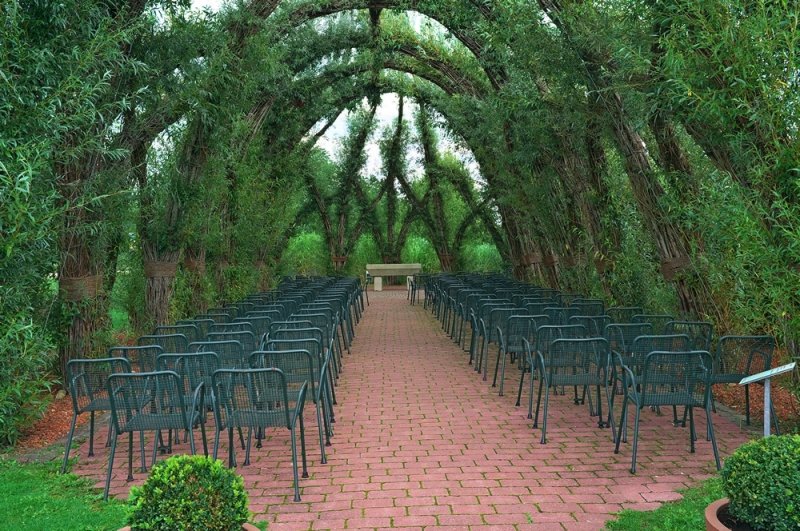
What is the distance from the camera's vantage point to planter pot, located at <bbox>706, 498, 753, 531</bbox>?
2.43 m

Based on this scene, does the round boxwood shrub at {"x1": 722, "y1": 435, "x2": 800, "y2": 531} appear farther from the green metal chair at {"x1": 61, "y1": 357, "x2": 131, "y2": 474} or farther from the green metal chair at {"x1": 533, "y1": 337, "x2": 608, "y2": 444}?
the green metal chair at {"x1": 61, "y1": 357, "x2": 131, "y2": 474}

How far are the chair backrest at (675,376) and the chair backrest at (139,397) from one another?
2699 mm

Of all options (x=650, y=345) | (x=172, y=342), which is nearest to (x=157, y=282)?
(x=172, y=342)

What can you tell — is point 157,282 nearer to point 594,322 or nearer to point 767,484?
point 594,322

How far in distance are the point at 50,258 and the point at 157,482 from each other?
11.3 feet

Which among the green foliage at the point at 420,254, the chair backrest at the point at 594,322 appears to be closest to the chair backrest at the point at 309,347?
the chair backrest at the point at 594,322

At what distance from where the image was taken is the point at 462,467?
13.5 ft

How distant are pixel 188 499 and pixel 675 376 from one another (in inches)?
122

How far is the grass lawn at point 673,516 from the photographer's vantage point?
3.17 m

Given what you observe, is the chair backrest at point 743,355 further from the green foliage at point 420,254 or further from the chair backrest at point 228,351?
the green foliage at point 420,254

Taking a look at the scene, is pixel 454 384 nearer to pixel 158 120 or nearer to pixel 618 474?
pixel 618 474

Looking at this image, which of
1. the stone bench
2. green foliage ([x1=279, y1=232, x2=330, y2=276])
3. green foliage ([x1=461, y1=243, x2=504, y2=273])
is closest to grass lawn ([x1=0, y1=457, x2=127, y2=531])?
the stone bench

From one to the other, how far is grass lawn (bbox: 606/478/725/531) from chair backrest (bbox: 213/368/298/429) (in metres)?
1.79

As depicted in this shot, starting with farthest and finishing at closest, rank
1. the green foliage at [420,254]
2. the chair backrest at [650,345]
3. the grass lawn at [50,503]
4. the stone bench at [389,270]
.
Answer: the green foliage at [420,254] → the stone bench at [389,270] → the chair backrest at [650,345] → the grass lawn at [50,503]
